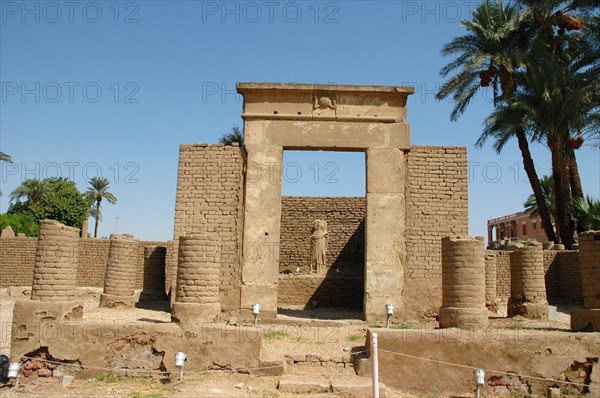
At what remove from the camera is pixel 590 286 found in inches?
378

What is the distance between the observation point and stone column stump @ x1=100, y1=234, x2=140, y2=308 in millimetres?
14266

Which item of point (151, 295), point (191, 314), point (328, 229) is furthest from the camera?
point (328, 229)

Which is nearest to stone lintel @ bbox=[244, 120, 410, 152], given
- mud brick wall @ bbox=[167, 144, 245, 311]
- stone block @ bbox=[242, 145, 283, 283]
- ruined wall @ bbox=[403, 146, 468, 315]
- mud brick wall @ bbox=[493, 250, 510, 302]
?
stone block @ bbox=[242, 145, 283, 283]

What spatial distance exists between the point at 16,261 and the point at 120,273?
1073 centimetres

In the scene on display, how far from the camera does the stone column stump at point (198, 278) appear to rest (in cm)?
941

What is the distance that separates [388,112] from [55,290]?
8277 mm

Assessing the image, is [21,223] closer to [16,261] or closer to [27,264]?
[16,261]

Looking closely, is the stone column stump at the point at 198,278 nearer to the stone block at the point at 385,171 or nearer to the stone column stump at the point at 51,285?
the stone column stump at the point at 51,285

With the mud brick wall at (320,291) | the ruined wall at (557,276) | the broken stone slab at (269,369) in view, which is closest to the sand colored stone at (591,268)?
the broken stone slab at (269,369)

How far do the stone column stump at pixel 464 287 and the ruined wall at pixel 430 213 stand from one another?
2.41 meters

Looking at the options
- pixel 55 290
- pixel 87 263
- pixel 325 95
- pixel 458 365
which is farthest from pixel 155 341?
pixel 87 263

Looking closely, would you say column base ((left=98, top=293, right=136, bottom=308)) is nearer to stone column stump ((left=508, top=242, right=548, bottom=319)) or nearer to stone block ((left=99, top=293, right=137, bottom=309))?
stone block ((left=99, top=293, right=137, bottom=309))

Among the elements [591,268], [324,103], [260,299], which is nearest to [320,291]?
[260,299]

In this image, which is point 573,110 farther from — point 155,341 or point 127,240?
point 155,341
